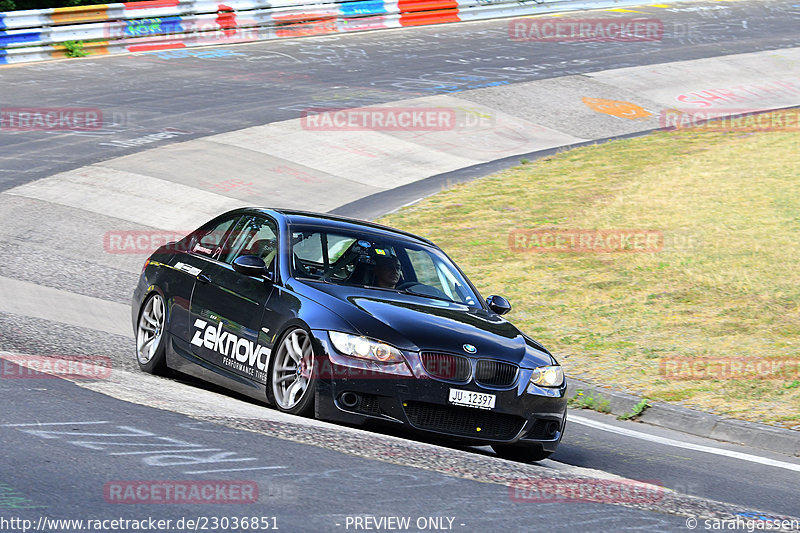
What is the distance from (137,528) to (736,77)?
93.7 feet

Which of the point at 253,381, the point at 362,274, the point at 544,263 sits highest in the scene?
the point at 362,274

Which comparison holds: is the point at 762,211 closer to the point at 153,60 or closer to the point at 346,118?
the point at 346,118

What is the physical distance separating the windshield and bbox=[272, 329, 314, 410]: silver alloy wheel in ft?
2.30

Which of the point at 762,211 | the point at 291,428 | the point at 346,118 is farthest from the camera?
the point at 346,118

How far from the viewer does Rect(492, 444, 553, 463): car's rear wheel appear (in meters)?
→ 7.55

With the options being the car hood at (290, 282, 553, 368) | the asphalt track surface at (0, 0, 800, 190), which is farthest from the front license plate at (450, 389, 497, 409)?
the asphalt track surface at (0, 0, 800, 190)

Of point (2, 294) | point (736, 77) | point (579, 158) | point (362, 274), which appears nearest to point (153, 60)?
point (579, 158)

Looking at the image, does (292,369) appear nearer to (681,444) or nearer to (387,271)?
(387,271)

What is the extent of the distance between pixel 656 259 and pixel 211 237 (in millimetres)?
Result: 7599

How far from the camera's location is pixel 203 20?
31.1 metres

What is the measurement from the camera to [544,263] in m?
14.9

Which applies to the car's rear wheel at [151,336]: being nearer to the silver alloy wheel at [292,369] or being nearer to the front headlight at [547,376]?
the silver alloy wheel at [292,369]
